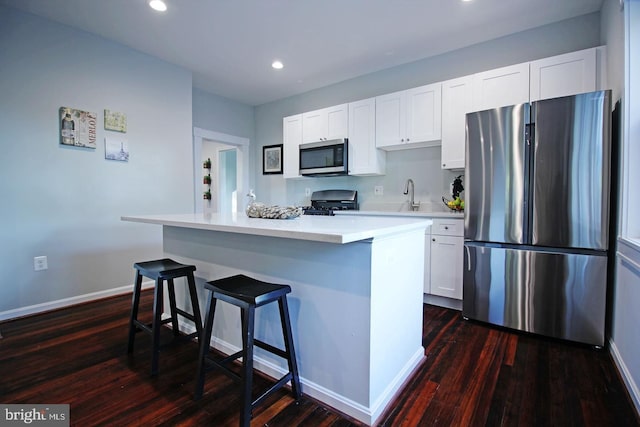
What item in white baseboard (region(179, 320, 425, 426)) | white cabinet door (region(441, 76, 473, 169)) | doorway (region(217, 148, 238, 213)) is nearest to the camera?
white baseboard (region(179, 320, 425, 426))

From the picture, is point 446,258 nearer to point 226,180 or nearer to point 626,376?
point 626,376

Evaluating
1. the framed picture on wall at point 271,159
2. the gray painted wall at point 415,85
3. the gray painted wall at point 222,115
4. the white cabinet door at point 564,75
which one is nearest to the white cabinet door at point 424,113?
the gray painted wall at point 415,85

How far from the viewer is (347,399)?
4.75 feet

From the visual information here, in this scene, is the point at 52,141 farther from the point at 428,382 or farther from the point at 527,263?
the point at 527,263

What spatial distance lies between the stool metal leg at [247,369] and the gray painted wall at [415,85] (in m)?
2.65

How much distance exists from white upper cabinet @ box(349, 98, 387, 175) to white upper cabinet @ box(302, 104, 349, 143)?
104 mm

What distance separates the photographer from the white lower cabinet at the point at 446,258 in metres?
2.73

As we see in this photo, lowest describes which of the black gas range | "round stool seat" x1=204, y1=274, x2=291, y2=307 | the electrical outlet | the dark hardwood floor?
the dark hardwood floor

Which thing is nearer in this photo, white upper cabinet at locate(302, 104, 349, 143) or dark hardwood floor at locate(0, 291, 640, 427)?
dark hardwood floor at locate(0, 291, 640, 427)

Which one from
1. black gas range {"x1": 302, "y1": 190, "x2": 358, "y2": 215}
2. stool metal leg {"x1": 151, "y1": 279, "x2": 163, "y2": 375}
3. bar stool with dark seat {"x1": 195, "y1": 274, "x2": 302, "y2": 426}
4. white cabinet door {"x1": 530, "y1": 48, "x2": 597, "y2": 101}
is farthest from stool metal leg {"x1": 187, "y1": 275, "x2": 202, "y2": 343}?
white cabinet door {"x1": 530, "y1": 48, "x2": 597, "y2": 101}

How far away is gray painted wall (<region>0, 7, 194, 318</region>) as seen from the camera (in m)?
2.58

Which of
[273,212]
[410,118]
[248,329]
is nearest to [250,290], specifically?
[248,329]

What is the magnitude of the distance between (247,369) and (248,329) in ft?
0.53

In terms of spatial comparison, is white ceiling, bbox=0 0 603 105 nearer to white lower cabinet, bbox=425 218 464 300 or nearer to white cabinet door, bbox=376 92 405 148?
white cabinet door, bbox=376 92 405 148
